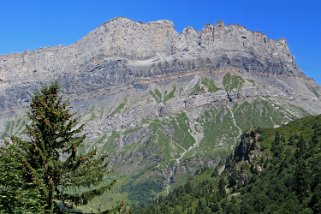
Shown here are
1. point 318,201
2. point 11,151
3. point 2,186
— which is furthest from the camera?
point 318,201

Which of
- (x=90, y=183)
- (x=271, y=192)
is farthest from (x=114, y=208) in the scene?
(x=271, y=192)

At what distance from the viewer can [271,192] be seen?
180 metres

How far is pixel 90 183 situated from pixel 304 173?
139793mm

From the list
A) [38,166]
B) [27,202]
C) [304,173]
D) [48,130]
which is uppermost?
[304,173]

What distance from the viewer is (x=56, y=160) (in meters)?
31.1

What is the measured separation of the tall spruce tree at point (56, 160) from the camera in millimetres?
29672

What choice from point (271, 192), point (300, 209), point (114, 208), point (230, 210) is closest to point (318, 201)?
point (300, 209)

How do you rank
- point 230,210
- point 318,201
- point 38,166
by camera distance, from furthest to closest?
point 230,210, point 318,201, point 38,166

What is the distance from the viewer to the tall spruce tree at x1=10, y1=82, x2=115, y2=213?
2967 centimetres

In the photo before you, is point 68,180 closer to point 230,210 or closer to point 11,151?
point 11,151

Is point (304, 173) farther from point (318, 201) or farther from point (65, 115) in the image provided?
point (65, 115)

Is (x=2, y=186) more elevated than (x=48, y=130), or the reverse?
(x=48, y=130)

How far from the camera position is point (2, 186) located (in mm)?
23531

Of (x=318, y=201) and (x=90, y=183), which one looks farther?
(x=318, y=201)
